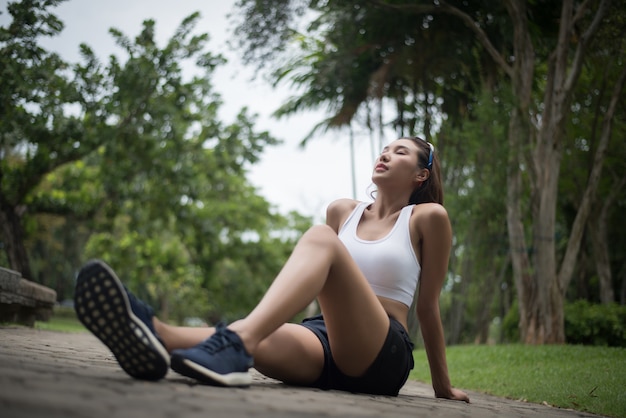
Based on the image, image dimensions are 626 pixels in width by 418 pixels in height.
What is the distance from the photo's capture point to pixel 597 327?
9852 mm

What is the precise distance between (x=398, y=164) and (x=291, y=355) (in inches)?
44.1

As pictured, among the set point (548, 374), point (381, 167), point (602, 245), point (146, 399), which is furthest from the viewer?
point (602, 245)

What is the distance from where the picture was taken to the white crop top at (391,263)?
283cm

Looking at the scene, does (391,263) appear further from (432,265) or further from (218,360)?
(218,360)

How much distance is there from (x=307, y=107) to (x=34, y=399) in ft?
45.7

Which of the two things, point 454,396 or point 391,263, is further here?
point 454,396

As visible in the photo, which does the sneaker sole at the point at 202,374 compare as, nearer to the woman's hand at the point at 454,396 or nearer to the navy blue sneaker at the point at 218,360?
the navy blue sneaker at the point at 218,360

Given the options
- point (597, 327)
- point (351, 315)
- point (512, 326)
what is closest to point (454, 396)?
point (351, 315)

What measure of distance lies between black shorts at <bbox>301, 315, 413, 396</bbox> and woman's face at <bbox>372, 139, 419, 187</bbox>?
2.43ft

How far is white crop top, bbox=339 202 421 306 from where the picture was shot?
2.83 metres

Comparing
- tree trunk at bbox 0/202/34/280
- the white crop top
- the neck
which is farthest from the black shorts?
tree trunk at bbox 0/202/34/280

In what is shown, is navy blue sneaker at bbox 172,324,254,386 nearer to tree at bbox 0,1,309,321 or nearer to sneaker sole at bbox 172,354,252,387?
sneaker sole at bbox 172,354,252,387

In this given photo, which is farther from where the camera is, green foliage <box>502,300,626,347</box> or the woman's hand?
green foliage <box>502,300,626,347</box>

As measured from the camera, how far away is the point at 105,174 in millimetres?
13109
